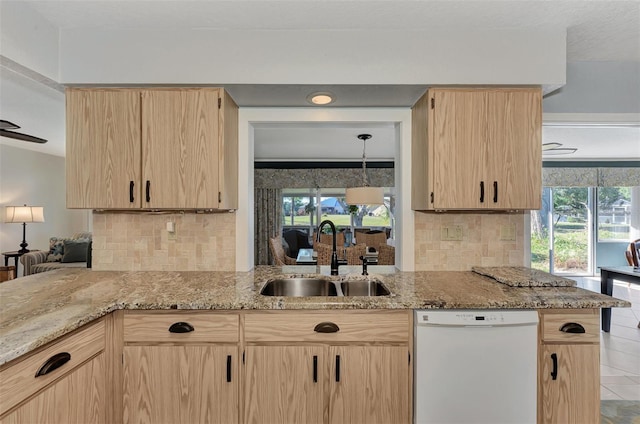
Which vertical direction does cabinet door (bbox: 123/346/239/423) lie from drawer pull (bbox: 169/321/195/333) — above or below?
below

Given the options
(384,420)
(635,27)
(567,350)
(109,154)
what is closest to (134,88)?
(109,154)

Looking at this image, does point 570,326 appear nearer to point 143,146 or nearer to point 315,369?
point 315,369

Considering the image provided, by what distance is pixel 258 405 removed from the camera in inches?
60.0

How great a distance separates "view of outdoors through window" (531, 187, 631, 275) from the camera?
6.68m

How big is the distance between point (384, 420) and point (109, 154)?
204 cm

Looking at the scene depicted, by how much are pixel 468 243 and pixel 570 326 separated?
78 centimetres

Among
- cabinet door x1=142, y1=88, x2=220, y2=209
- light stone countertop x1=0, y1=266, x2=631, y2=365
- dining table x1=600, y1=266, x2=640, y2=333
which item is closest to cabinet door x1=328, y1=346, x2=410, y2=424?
light stone countertop x1=0, y1=266, x2=631, y2=365

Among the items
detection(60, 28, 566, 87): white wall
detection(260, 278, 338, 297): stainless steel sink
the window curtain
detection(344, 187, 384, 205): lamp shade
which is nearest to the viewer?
detection(60, 28, 566, 87): white wall

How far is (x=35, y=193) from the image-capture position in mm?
5840

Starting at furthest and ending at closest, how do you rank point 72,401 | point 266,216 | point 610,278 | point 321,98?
1. point 266,216
2. point 610,278
3. point 321,98
4. point 72,401

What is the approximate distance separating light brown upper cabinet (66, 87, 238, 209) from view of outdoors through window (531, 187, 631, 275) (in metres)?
7.07

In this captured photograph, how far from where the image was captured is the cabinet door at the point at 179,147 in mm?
1857

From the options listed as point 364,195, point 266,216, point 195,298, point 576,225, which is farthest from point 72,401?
point 576,225

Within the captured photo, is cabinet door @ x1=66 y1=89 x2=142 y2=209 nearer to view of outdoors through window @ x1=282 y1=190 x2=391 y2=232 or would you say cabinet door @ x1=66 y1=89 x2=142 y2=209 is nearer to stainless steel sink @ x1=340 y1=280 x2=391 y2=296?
stainless steel sink @ x1=340 y1=280 x2=391 y2=296
